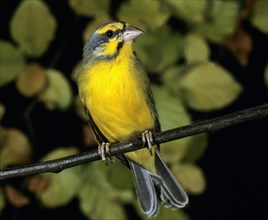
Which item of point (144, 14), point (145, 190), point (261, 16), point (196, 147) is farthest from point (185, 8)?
point (145, 190)

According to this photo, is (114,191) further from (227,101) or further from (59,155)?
(227,101)

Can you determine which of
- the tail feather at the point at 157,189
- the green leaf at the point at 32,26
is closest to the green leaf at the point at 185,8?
the green leaf at the point at 32,26

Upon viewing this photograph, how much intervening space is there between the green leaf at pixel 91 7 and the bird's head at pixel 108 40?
A: 1.9 inches

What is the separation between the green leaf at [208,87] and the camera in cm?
126

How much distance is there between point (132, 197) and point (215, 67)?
40 cm

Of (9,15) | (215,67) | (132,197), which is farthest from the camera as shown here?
(9,15)

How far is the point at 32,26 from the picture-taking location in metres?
1.21

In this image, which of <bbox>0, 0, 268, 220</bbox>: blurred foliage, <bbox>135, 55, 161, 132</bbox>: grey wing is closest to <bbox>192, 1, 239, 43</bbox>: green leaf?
<bbox>0, 0, 268, 220</bbox>: blurred foliage

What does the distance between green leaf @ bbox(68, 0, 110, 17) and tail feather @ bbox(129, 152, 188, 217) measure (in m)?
0.39

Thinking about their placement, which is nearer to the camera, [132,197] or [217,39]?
[217,39]

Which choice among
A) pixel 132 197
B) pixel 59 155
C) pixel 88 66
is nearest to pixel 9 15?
pixel 88 66

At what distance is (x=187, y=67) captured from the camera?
1.27m

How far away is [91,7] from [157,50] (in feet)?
0.57

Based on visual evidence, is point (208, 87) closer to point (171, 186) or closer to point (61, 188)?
point (171, 186)
